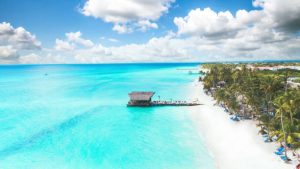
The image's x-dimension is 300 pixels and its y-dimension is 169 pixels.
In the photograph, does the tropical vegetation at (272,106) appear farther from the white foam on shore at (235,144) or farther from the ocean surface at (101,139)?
the ocean surface at (101,139)

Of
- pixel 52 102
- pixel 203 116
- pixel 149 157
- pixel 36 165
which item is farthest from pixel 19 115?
pixel 203 116

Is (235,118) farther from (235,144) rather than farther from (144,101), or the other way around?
(144,101)

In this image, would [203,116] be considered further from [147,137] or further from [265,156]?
[265,156]

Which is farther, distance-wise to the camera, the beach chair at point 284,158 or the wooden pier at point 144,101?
the wooden pier at point 144,101

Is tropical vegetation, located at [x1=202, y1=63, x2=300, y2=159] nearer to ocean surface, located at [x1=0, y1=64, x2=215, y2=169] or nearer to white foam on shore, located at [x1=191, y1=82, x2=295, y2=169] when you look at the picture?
white foam on shore, located at [x1=191, y1=82, x2=295, y2=169]

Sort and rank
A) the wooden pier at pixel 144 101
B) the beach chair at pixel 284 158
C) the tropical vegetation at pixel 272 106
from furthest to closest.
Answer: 1. the wooden pier at pixel 144 101
2. the tropical vegetation at pixel 272 106
3. the beach chair at pixel 284 158

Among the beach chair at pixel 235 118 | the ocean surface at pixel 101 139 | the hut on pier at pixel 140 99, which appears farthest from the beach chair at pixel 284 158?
the hut on pier at pixel 140 99

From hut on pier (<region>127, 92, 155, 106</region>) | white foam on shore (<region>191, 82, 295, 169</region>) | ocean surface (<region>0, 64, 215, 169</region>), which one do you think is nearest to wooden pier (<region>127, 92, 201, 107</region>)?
hut on pier (<region>127, 92, 155, 106</region>)

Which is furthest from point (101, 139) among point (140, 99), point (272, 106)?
point (272, 106)

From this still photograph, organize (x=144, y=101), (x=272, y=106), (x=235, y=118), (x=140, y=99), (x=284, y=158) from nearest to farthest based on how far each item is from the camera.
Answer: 1. (x=284, y=158)
2. (x=272, y=106)
3. (x=235, y=118)
4. (x=140, y=99)
5. (x=144, y=101)
